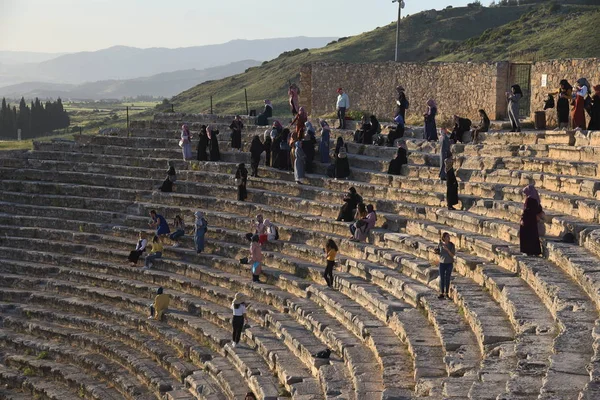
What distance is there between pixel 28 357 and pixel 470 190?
403 inches

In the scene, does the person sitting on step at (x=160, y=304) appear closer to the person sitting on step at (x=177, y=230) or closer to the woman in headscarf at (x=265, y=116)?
the person sitting on step at (x=177, y=230)

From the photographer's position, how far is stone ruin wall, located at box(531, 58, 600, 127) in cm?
2441

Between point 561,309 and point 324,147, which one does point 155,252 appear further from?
point 561,309

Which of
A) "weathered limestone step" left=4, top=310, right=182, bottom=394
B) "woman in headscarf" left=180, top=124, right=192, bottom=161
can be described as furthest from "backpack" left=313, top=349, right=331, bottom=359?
"woman in headscarf" left=180, top=124, right=192, bottom=161

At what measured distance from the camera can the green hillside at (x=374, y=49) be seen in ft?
205

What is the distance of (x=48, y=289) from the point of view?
83.3 feet

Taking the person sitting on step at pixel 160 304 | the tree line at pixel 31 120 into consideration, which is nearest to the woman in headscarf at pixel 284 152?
the person sitting on step at pixel 160 304

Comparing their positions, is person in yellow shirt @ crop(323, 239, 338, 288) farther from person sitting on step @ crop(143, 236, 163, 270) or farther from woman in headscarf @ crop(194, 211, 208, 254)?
person sitting on step @ crop(143, 236, 163, 270)

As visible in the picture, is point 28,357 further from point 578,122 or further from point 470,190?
point 578,122

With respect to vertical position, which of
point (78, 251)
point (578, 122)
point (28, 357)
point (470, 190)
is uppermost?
point (578, 122)

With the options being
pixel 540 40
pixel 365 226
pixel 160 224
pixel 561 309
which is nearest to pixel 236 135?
pixel 160 224

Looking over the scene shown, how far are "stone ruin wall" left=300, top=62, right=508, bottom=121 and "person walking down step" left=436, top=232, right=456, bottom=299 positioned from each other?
40.9ft

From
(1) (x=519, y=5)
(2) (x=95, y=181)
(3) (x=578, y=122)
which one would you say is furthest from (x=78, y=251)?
(1) (x=519, y=5)

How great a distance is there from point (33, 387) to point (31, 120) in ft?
242
